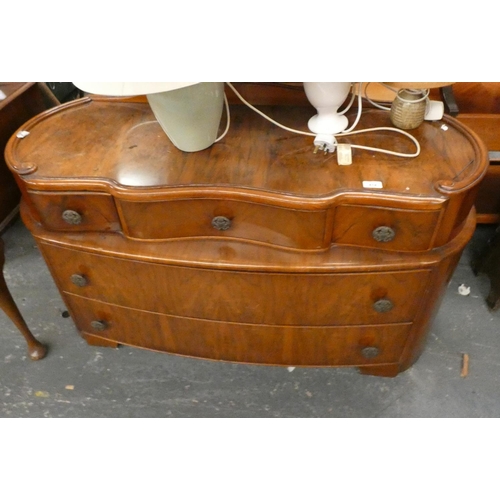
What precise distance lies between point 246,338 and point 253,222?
0.44 meters

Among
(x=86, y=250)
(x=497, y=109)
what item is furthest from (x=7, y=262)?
(x=497, y=109)

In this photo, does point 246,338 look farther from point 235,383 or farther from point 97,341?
point 97,341

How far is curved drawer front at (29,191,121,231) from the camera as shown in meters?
1.06

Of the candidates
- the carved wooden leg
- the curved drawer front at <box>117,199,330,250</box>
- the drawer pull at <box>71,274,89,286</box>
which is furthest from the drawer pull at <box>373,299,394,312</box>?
the carved wooden leg

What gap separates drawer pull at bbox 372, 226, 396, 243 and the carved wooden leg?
1.12m

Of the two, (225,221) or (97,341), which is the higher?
(225,221)

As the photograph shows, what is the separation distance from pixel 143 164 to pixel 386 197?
1.97ft

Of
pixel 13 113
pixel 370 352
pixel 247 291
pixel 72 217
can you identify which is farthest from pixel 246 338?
pixel 13 113

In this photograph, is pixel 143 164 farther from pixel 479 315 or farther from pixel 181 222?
pixel 479 315

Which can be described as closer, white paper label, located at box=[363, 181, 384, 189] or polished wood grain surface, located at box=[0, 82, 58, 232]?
white paper label, located at box=[363, 181, 384, 189]

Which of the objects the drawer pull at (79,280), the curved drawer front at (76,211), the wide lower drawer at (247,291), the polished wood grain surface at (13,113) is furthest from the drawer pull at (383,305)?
the polished wood grain surface at (13,113)

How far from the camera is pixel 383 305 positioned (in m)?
1.16

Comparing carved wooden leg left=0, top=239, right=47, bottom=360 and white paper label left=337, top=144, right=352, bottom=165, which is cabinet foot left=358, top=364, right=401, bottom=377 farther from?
carved wooden leg left=0, top=239, right=47, bottom=360

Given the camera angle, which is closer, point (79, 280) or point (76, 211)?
point (76, 211)
